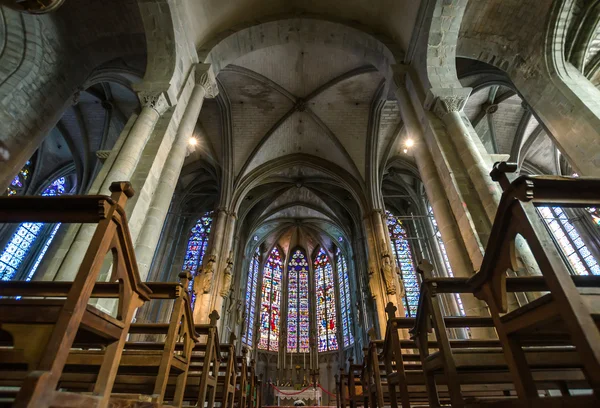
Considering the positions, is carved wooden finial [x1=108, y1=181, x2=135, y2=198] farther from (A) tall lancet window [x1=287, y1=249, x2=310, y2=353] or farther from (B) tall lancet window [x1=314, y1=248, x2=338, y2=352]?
(B) tall lancet window [x1=314, y1=248, x2=338, y2=352]

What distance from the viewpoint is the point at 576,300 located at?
4.08 ft

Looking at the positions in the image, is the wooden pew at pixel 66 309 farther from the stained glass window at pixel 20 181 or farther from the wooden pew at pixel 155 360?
the stained glass window at pixel 20 181

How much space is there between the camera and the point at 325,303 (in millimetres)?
19078

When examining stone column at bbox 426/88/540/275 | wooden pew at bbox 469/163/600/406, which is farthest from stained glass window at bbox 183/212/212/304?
wooden pew at bbox 469/163/600/406

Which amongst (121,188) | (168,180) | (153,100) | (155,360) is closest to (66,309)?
(121,188)

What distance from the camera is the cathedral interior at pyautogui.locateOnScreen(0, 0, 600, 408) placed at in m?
1.66

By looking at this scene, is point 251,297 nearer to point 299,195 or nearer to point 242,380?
point 299,195

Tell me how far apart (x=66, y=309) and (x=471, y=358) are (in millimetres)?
2665

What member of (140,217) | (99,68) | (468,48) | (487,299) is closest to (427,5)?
(468,48)

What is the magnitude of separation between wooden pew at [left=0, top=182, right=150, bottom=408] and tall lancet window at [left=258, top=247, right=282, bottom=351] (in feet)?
55.6

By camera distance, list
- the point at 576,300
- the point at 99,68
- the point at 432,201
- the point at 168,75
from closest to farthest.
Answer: the point at 576,300 < the point at 432,201 < the point at 168,75 < the point at 99,68

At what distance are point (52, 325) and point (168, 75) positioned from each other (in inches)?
218

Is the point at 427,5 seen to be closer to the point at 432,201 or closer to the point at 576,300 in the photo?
the point at 432,201

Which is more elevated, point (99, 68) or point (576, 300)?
point (99, 68)
